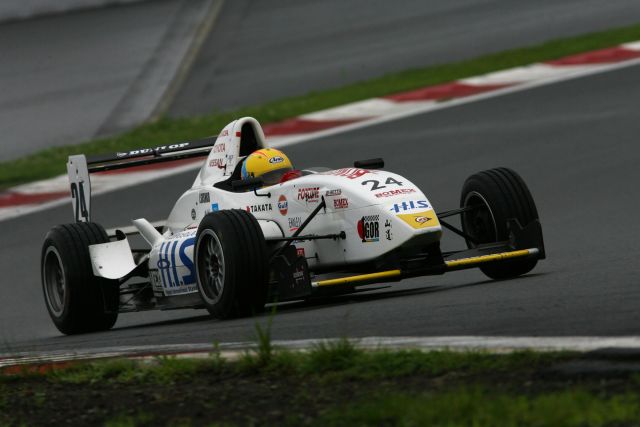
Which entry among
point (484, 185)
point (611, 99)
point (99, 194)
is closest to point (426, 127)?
point (611, 99)

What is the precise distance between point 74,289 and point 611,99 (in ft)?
24.6

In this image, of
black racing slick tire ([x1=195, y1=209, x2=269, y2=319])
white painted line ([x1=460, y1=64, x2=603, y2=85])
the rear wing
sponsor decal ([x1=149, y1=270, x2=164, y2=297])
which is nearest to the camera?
black racing slick tire ([x1=195, y1=209, x2=269, y2=319])

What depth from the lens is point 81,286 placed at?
976cm

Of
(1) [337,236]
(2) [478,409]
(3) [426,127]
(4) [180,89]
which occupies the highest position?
(4) [180,89]

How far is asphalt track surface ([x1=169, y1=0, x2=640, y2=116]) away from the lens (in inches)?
749

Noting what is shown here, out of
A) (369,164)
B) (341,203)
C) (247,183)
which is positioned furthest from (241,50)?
(341,203)

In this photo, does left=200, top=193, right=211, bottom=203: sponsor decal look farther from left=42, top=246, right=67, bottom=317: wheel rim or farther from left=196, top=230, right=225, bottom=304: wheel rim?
left=42, top=246, right=67, bottom=317: wheel rim

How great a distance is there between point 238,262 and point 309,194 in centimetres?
92

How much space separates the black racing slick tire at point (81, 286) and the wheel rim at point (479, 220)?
8.28 feet

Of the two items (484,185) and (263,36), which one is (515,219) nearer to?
(484,185)

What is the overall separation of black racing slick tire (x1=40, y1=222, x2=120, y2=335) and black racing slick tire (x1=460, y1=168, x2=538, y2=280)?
265 cm

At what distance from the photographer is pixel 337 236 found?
8703mm

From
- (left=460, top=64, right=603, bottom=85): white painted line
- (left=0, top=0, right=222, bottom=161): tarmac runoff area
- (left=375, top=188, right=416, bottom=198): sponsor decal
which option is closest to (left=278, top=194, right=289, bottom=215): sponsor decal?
(left=375, top=188, right=416, bottom=198): sponsor decal

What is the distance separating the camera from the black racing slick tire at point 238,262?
816 centimetres
